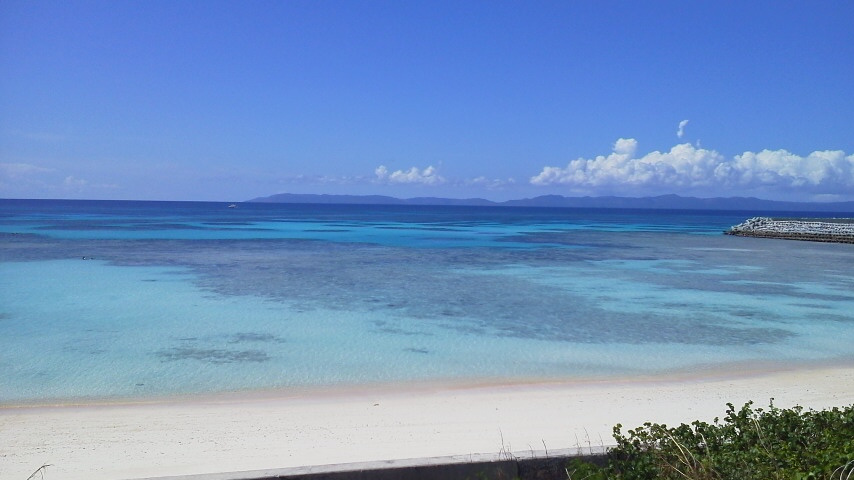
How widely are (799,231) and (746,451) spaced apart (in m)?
43.5

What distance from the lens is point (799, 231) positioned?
41312 millimetres

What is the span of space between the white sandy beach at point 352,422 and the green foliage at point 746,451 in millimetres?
1405

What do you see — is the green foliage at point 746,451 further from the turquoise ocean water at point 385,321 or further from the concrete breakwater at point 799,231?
the concrete breakwater at point 799,231

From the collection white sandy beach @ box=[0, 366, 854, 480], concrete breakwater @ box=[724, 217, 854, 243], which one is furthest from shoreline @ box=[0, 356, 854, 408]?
concrete breakwater @ box=[724, 217, 854, 243]

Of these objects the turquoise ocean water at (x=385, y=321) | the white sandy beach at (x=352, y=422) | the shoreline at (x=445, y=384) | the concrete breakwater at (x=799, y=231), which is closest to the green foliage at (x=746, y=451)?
the white sandy beach at (x=352, y=422)

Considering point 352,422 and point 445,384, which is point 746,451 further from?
point 445,384

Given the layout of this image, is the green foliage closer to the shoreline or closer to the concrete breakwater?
the shoreline

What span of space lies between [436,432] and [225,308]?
873cm

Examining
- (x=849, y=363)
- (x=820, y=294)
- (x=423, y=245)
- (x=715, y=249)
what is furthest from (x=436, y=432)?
(x=715, y=249)

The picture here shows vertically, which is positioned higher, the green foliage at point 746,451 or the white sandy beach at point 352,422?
the green foliage at point 746,451

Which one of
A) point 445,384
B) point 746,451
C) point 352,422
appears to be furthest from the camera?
point 445,384

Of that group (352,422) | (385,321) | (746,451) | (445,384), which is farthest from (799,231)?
(746,451)

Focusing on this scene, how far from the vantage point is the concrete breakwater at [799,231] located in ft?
126

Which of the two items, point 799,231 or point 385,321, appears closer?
point 385,321
